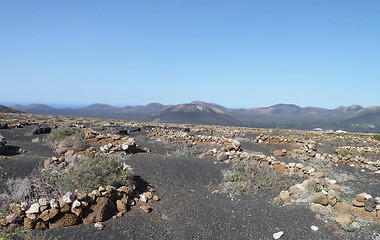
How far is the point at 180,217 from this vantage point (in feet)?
18.9

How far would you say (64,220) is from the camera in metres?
4.94

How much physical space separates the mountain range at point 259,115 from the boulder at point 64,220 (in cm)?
6623

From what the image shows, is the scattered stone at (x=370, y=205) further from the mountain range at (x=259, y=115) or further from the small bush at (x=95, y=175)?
the mountain range at (x=259, y=115)

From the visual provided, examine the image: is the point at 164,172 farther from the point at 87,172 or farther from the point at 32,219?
the point at 32,219

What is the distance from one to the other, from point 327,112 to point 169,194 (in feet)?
530

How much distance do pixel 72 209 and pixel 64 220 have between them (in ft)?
0.75

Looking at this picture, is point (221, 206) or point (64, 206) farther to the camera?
point (221, 206)

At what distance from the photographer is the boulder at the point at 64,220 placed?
191 inches

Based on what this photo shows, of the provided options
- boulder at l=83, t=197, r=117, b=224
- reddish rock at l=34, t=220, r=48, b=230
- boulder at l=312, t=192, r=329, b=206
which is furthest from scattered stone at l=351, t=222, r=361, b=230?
reddish rock at l=34, t=220, r=48, b=230

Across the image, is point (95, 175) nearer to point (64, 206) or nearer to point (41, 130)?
point (64, 206)

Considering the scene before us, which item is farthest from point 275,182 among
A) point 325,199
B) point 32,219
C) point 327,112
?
point 327,112

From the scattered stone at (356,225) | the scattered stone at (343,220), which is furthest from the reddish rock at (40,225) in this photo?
the scattered stone at (356,225)

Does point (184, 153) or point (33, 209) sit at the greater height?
point (33, 209)

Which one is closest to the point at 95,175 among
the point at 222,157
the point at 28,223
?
the point at 28,223
